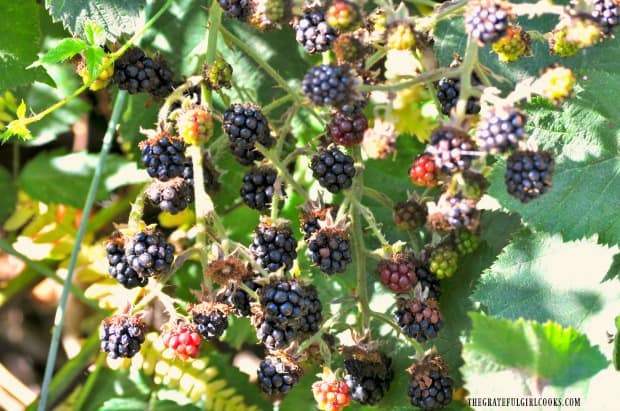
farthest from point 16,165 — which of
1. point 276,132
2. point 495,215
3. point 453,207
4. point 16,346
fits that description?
point 453,207

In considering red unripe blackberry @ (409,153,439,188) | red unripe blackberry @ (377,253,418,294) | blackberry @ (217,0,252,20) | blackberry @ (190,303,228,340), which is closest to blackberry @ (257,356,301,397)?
blackberry @ (190,303,228,340)

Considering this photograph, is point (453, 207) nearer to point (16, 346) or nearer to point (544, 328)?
point (544, 328)

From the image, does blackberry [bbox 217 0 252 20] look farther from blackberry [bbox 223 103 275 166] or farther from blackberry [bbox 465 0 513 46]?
blackberry [bbox 465 0 513 46]

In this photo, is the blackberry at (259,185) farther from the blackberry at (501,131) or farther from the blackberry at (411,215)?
the blackberry at (501,131)

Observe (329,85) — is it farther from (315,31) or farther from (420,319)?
(420,319)

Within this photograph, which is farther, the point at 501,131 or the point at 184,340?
the point at 184,340

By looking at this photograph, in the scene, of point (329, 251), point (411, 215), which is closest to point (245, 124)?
point (329, 251)
